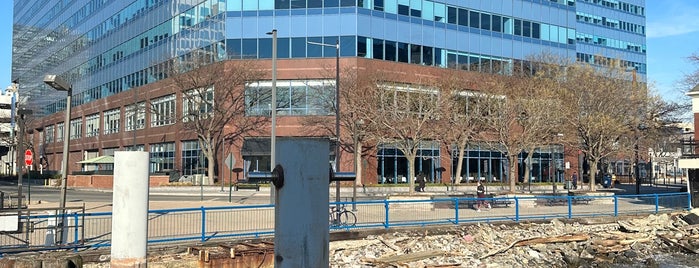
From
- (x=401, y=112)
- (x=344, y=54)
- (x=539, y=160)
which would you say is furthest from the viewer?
(x=539, y=160)

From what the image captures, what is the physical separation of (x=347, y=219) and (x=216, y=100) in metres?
30.3

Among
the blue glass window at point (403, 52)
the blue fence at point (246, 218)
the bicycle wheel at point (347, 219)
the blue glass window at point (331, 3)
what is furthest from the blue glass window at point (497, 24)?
the bicycle wheel at point (347, 219)

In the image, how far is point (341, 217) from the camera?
18.2 metres

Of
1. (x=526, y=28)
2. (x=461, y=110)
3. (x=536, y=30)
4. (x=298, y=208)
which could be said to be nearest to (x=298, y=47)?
(x=461, y=110)

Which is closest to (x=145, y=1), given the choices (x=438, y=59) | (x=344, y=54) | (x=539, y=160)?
(x=344, y=54)

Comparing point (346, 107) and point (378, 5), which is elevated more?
point (378, 5)

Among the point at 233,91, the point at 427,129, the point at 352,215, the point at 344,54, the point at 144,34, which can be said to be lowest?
the point at 352,215

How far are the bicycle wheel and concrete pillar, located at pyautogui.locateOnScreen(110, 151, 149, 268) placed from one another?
12.5 meters

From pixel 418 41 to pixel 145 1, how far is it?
30.0 meters

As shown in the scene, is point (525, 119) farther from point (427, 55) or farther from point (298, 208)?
point (298, 208)

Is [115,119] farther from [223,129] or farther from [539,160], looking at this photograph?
Answer: [539,160]

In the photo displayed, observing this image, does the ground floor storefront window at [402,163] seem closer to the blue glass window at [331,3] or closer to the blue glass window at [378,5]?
the blue glass window at [378,5]

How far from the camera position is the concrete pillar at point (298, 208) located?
8.83 ft

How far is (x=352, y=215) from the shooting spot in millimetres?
18500
